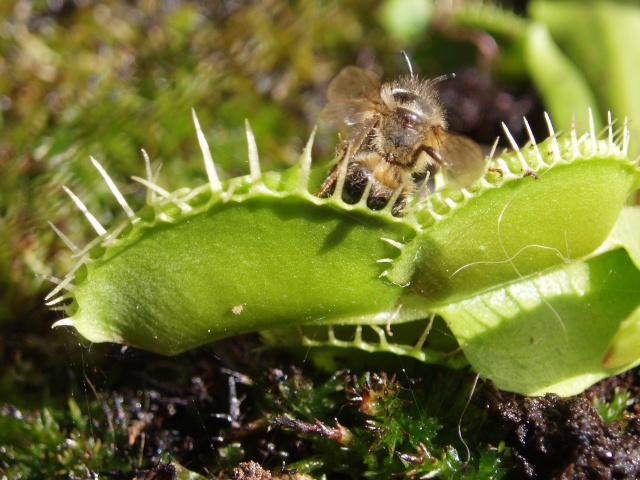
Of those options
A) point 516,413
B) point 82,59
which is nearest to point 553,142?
point 516,413

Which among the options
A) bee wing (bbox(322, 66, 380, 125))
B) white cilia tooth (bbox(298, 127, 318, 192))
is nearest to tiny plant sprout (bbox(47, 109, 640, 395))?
white cilia tooth (bbox(298, 127, 318, 192))

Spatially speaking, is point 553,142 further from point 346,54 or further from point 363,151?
point 346,54

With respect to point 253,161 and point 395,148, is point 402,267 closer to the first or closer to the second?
point 395,148

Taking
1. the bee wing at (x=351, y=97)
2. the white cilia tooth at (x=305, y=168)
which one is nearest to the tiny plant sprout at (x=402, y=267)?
the white cilia tooth at (x=305, y=168)

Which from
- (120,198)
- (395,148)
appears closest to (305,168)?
(395,148)

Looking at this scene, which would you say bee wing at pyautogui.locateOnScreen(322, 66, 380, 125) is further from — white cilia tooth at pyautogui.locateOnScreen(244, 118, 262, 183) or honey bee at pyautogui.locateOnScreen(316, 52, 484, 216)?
white cilia tooth at pyautogui.locateOnScreen(244, 118, 262, 183)

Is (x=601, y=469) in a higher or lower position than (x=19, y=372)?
lower
